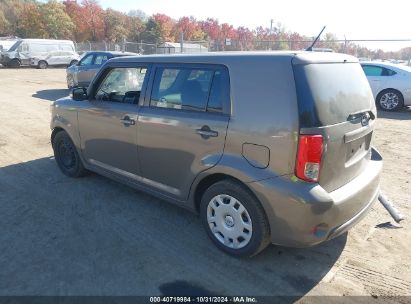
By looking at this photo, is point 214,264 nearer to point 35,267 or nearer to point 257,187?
point 257,187

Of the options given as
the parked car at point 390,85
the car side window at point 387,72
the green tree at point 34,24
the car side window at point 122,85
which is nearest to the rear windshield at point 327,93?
the car side window at point 122,85

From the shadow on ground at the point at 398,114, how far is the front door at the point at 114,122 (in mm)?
8611

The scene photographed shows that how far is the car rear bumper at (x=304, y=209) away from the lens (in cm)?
283

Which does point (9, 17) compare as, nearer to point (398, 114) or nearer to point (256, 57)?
point (398, 114)

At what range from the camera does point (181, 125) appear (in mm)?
3521

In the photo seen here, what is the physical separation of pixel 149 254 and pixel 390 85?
10293 mm

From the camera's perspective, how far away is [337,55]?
10.8 ft

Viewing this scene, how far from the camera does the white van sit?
1096 inches

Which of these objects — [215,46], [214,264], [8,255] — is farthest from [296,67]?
[215,46]

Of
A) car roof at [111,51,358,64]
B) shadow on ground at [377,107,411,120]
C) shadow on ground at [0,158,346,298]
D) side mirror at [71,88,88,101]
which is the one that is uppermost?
car roof at [111,51,358,64]

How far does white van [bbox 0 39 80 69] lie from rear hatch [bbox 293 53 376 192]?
29.2 metres

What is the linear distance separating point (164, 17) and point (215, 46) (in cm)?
5701

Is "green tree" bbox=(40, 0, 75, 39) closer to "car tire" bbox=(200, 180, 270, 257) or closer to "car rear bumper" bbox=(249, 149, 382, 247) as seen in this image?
"car tire" bbox=(200, 180, 270, 257)

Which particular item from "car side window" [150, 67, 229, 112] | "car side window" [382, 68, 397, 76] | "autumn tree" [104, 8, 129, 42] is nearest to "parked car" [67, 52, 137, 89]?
"car side window" [382, 68, 397, 76]
